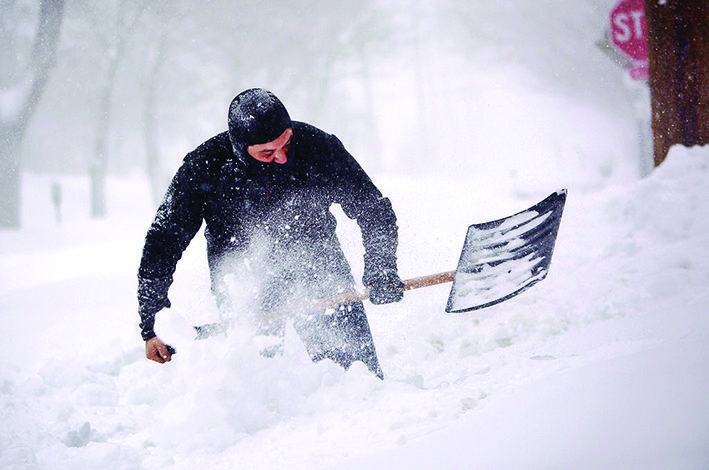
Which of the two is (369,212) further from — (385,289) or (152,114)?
(152,114)

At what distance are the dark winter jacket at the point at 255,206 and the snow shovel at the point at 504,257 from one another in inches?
15.8

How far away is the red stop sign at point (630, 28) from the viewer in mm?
4254

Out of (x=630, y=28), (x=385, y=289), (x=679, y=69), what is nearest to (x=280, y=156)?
(x=385, y=289)

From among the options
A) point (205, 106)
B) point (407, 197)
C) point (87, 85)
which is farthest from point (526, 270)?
point (205, 106)

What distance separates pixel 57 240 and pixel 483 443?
12.0 m

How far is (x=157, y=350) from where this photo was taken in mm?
2268

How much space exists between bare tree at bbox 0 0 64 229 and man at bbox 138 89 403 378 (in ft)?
32.5

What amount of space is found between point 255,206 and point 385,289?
2.50ft

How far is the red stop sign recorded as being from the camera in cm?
425

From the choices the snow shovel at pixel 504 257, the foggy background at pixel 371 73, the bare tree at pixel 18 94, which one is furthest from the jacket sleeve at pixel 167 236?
the bare tree at pixel 18 94

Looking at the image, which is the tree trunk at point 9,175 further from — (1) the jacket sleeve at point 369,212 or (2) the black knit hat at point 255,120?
(1) the jacket sleeve at point 369,212

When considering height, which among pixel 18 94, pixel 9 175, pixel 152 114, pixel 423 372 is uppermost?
pixel 18 94

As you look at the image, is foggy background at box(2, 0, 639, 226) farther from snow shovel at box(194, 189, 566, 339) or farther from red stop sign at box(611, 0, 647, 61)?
snow shovel at box(194, 189, 566, 339)

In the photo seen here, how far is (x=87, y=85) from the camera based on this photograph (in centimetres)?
1794
